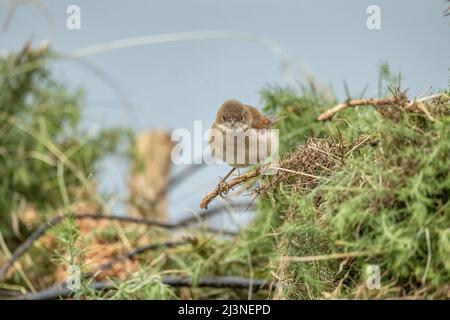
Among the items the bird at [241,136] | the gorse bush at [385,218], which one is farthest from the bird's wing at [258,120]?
the gorse bush at [385,218]

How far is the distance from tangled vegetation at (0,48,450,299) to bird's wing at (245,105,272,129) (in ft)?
0.28

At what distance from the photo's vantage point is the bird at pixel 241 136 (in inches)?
98.0

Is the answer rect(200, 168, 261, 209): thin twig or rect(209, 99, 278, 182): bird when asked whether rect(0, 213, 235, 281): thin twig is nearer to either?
rect(209, 99, 278, 182): bird

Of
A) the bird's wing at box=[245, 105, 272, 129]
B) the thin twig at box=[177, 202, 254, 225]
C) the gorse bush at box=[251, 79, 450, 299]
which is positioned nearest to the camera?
the gorse bush at box=[251, 79, 450, 299]

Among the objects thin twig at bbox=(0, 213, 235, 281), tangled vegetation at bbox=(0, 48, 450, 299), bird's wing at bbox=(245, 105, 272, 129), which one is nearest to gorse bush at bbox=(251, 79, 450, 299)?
tangled vegetation at bbox=(0, 48, 450, 299)

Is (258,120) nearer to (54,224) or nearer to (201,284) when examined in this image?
(201,284)

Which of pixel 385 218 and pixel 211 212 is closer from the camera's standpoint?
pixel 385 218

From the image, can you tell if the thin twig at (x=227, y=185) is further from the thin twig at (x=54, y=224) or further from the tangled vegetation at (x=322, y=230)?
the thin twig at (x=54, y=224)

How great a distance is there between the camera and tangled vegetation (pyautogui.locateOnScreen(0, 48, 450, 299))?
131 centimetres

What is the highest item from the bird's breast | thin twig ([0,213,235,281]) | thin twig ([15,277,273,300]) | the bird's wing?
the bird's wing

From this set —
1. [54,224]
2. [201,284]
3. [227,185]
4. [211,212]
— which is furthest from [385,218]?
[211,212]

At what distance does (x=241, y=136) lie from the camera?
258 centimetres

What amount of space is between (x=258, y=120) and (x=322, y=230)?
1.27m
